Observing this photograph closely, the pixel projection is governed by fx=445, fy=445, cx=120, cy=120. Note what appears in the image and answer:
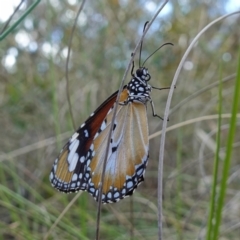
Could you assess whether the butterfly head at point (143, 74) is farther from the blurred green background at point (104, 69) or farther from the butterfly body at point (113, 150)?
the blurred green background at point (104, 69)

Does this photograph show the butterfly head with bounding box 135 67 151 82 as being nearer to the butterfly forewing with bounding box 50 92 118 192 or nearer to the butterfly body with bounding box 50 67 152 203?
the butterfly body with bounding box 50 67 152 203

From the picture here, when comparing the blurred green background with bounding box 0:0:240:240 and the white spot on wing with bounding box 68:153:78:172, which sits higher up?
the blurred green background with bounding box 0:0:240:240

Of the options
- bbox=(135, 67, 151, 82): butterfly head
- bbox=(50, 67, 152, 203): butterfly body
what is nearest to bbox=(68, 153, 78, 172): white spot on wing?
bbox=(50, 67, 152, 203): butterfly body

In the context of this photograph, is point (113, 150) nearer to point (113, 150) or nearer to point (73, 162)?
point (113, 150)

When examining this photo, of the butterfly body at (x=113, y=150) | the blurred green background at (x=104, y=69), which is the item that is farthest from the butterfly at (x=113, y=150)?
the blurred green background at (x=104, y=69)

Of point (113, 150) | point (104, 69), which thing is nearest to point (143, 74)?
point (113, 150)

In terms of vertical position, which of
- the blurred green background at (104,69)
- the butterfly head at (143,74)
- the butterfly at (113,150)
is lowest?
the butterfly at (113,150)

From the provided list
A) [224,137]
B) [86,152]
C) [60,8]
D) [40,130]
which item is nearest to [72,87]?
[40,130]

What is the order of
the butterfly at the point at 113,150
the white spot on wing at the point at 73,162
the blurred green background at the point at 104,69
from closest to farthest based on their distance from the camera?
the butterfly at the point at 113,150 → the white spot on wing at the point at 73,162 → the blurred green background at the point at 104,69

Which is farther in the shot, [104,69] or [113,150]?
[104,69]
